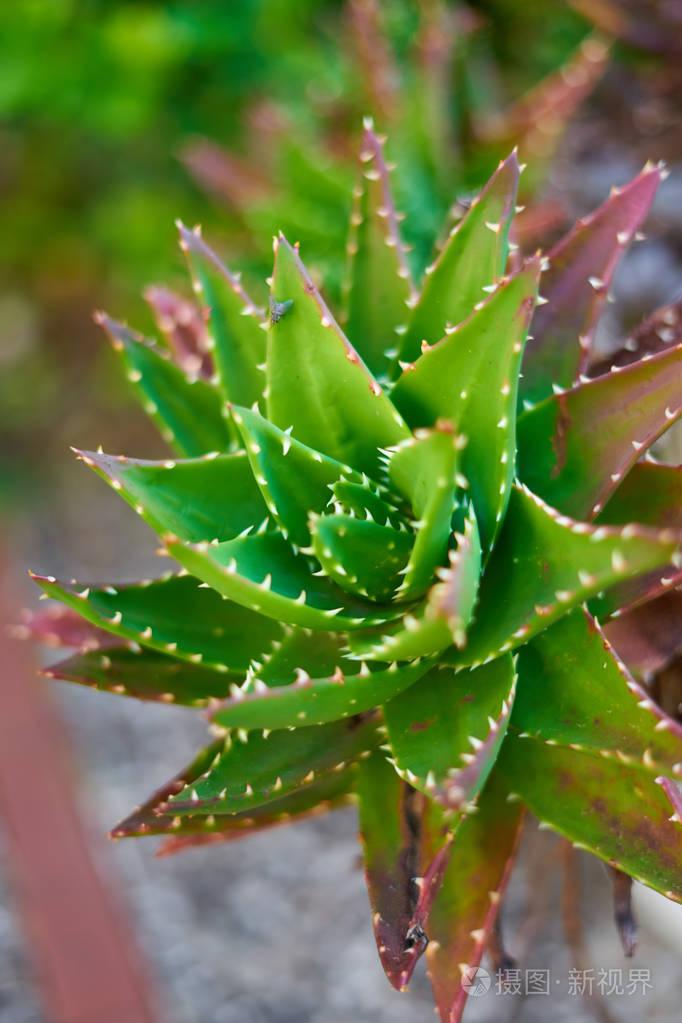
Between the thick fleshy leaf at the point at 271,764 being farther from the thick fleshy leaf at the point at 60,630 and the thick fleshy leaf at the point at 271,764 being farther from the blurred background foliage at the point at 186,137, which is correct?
the blurred background foliage at the point at 186,137

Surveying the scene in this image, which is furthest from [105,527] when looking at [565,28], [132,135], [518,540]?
[518,540]

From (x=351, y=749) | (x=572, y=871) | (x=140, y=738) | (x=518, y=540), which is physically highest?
(x=518, y=540)

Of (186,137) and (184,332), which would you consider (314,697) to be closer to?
(184,332)

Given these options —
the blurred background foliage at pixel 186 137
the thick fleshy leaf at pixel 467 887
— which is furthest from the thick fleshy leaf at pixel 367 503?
the blurred background foliage at pixel 186 137

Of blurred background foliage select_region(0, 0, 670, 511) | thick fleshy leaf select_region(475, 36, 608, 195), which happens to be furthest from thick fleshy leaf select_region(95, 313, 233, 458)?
thick fleshy leaf select_region(475, 36, 608, 195)

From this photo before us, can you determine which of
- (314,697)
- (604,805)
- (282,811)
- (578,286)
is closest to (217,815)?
(282,811)

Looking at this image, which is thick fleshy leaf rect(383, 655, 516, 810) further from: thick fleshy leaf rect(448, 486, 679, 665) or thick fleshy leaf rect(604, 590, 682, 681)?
thick fleshy leaf rect(604, 590, 682, 681)

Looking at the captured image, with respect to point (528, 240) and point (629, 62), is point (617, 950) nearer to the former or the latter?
point (528, 240)
